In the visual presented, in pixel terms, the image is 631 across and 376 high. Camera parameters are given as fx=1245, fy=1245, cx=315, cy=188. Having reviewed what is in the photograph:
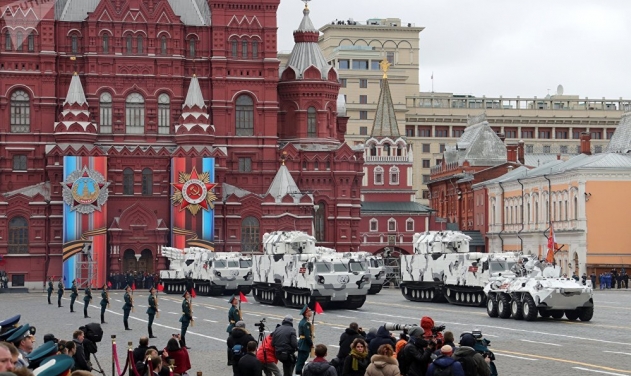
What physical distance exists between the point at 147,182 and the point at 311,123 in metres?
13.7

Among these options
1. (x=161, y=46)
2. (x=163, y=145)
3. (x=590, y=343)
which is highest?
(x=161, y=46)

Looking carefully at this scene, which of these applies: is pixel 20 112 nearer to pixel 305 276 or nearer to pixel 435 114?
pixel 305 276

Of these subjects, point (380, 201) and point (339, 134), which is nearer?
point (339, 134)

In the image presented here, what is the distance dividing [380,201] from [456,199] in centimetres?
907

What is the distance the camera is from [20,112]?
8731 centimetres

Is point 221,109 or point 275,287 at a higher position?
point 221,109

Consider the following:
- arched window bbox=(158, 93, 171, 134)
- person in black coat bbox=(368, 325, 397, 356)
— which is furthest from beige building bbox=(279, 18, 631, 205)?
person in black coat bbox=(368, 325, 397, 356)

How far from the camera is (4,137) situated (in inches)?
3413

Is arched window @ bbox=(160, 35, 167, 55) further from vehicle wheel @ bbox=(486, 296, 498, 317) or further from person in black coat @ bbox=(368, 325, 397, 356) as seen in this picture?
person in black coat @ bbox=(368, 325, 397, 356)

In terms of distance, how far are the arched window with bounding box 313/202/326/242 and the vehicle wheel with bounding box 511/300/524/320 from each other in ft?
155

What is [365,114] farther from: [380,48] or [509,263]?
[509,263]

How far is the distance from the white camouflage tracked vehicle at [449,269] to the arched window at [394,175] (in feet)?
167

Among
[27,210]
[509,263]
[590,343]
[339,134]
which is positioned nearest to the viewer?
[590,343]

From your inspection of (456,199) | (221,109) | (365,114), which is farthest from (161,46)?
(365,114)
